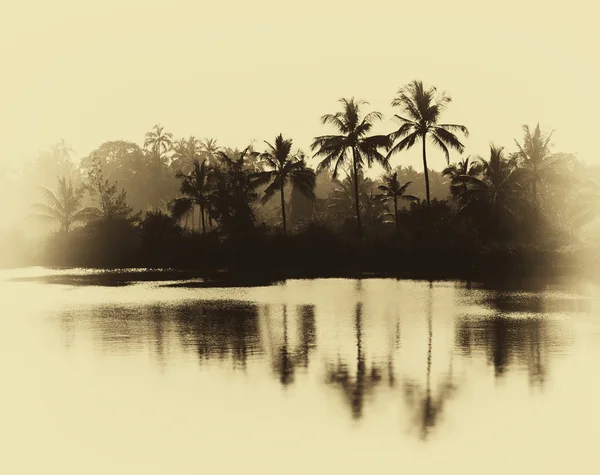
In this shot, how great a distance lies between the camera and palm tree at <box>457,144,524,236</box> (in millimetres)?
58438

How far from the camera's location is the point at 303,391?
16.9 metres

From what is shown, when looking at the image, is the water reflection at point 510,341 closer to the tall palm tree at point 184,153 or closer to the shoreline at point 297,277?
the shoreline at point 297,277

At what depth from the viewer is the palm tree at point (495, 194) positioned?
2301 inches

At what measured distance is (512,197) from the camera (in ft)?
193

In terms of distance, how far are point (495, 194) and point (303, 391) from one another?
44.2m

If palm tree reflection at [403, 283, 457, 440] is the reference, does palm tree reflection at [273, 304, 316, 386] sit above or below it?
above

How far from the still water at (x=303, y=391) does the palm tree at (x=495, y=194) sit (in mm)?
27545

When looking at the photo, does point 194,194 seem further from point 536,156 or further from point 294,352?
point 294,352

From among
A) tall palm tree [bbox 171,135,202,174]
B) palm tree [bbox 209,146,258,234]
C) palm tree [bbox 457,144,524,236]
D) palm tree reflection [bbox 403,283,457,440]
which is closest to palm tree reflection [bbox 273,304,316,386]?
palm tree reflection [bbox 403,283,457,440]

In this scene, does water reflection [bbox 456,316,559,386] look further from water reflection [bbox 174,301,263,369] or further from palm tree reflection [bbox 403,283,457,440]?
water reflection [bbox 174,301,263,369]

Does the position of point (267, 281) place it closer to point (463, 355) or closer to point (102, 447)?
point (463, 355)

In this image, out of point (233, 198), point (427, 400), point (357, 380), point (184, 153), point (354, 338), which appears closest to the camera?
point (427, 400)

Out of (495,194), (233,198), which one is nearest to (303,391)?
(495,194)

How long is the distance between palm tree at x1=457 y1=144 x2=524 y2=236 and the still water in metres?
27.5
